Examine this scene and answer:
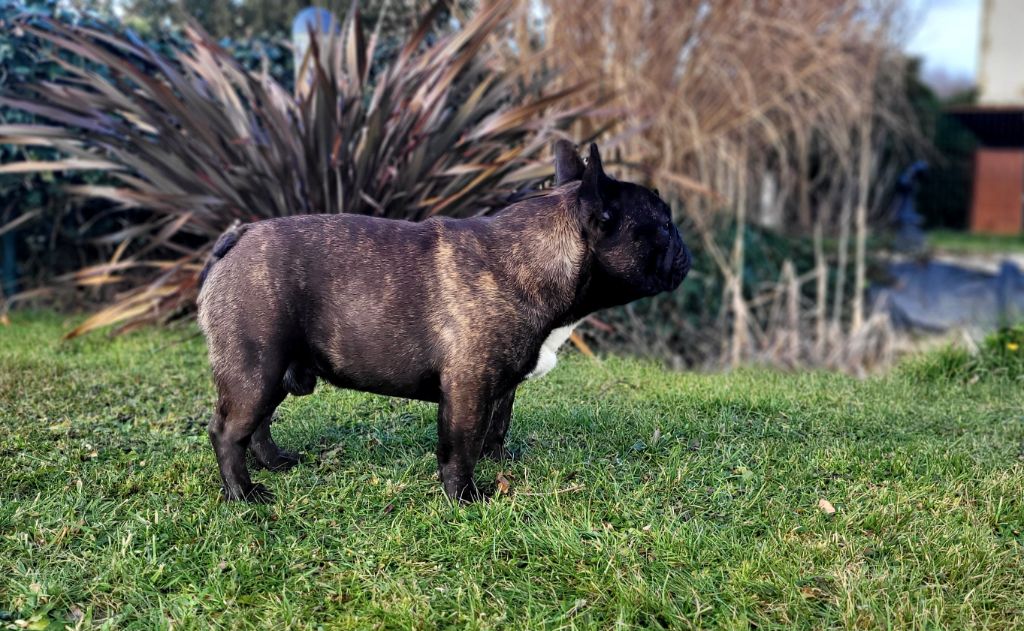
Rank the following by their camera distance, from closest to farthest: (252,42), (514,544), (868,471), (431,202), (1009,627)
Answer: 1. (1009,627)
2. (514,544)
3. (868,471)
4. (431,202)
5. (252,42)

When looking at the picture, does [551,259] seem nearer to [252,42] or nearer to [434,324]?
[434,324]

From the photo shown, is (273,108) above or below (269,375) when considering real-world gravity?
above

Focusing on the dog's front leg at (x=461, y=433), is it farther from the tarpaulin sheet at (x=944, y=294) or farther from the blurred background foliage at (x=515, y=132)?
the tarpaulin sheet at (x=944, y=294)

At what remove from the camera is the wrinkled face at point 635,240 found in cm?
328

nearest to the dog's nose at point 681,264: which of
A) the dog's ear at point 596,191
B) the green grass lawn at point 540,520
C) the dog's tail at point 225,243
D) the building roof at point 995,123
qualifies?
the dog's ear at point 596,191

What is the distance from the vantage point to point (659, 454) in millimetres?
3891

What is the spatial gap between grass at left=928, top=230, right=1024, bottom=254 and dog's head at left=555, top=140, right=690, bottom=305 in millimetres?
10225

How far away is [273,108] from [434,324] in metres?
3.06

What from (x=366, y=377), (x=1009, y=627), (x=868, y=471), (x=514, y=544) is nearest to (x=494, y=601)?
(x=514, y=544)

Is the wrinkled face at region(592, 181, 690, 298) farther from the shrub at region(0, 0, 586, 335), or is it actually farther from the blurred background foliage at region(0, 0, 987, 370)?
the blurred background foliage at region(0, 0, 987, 370)

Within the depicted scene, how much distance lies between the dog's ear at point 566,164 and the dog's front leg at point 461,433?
924mm

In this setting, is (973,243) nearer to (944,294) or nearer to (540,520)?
(944,294)

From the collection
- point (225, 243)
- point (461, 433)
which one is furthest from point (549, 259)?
point (225, 243)

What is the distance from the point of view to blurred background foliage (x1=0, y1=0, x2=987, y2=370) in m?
5.99
